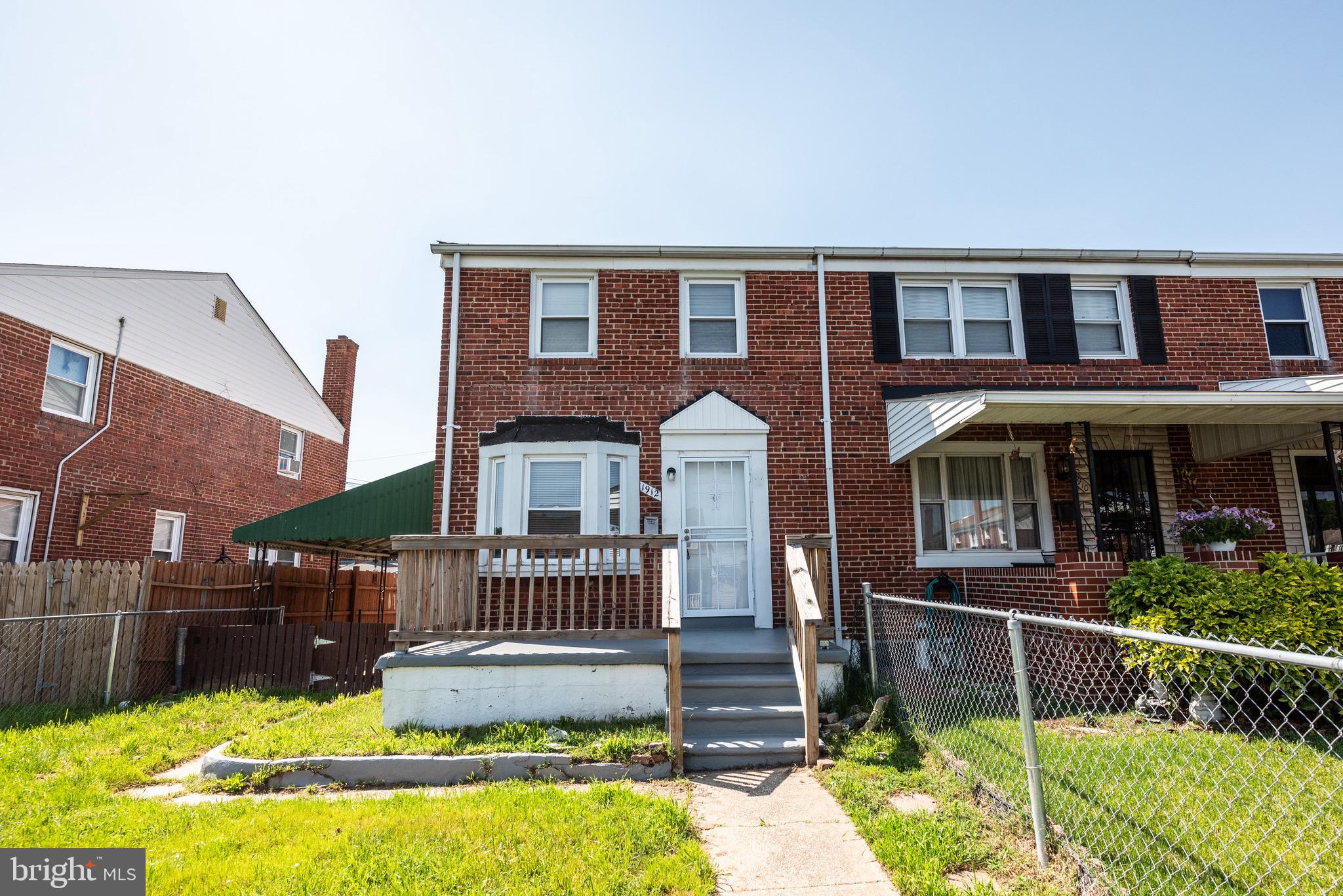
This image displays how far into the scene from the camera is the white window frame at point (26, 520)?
11.5m

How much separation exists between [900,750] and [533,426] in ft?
19.5

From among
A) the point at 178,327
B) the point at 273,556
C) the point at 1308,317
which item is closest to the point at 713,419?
the point at 1308,317

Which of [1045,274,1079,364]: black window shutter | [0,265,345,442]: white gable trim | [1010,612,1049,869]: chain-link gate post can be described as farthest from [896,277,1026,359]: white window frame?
[0,265,345,442]: white gable trim

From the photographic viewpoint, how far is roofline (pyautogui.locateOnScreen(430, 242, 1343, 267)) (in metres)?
10.1

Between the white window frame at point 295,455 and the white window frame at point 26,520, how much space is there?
5627mm

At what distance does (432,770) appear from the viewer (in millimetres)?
5555

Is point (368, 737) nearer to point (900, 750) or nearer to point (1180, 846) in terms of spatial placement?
point (900, 750)

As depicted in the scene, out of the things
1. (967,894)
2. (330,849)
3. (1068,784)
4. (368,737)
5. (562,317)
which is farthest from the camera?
(562,317)

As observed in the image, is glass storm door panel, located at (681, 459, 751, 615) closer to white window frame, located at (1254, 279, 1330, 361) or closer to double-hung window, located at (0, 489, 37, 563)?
white window frame, located at (1254, 279, 1330, 361)

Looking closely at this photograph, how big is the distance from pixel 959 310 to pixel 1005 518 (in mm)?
3012

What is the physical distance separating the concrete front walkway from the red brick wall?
1216 centimetres

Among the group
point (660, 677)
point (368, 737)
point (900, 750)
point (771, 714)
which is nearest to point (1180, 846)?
point (900, 750)

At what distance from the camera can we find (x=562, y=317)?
1023cm

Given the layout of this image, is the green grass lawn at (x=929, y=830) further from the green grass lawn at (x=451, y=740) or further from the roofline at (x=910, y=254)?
the roofline at (x=910, y=254)
